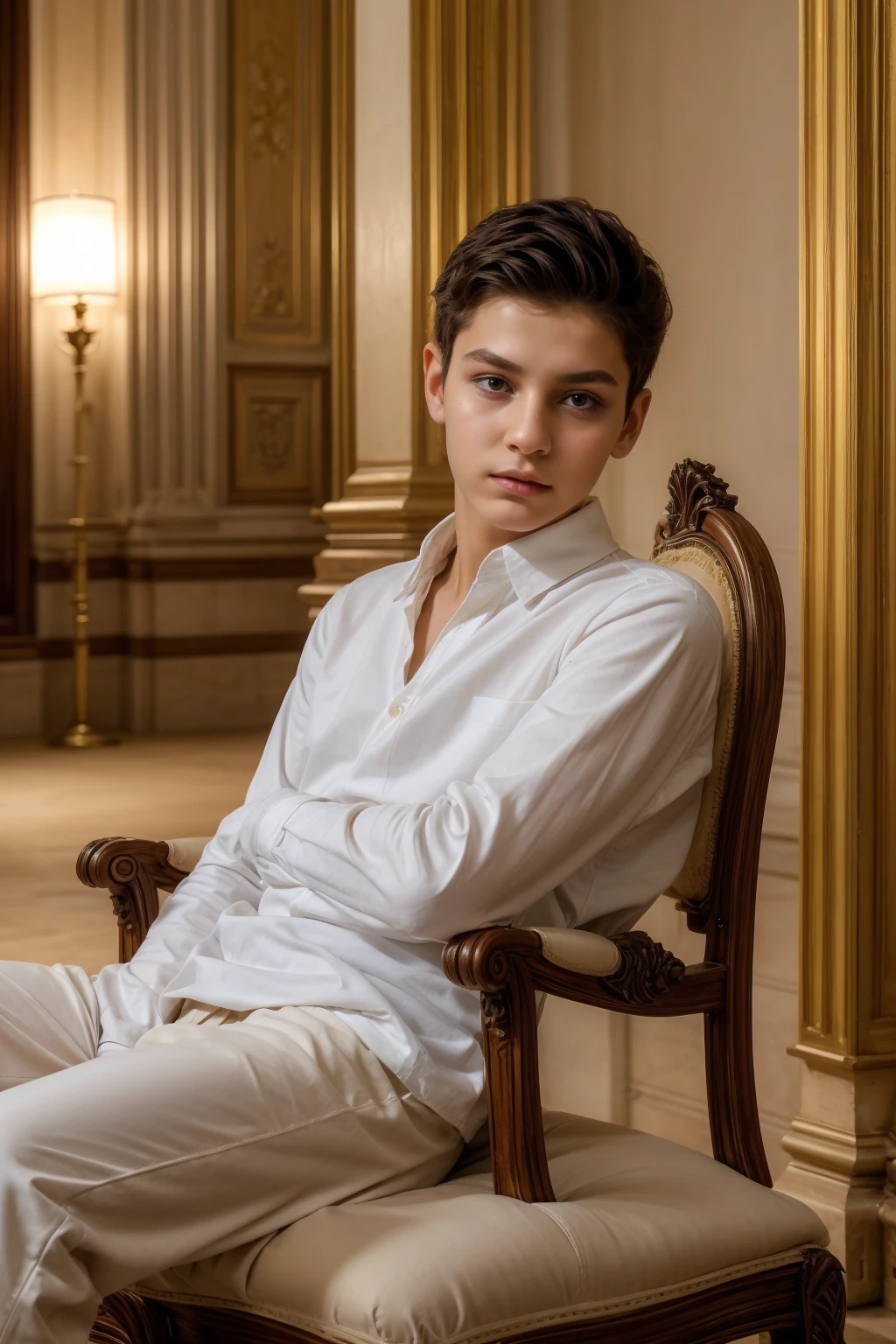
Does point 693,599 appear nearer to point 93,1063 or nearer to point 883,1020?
point 93,1063


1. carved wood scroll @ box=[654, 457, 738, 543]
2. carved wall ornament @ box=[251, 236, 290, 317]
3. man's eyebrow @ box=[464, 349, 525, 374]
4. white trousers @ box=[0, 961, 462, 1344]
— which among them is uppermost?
carved wall ornament @ box=[251, 236, 290, 317]

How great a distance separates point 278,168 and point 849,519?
20.4ft

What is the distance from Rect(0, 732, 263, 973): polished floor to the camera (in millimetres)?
3824

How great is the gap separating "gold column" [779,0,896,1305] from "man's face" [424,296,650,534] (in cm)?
60

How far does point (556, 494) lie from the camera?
1.50 meters

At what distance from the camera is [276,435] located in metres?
7.83

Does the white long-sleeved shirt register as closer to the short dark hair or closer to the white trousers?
the white trousers

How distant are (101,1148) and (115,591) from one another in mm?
6538

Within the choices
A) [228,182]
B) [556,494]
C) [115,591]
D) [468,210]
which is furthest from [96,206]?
[556,494]

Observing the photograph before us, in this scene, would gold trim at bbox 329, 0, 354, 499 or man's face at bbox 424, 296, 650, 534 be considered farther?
gold trim at bbox 329, 0, 354, 499

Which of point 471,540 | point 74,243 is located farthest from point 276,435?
point 471,540

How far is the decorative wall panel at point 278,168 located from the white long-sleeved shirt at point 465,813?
637cm

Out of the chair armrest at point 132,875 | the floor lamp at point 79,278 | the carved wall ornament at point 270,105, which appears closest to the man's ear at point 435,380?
the chair armrest at point 132,875

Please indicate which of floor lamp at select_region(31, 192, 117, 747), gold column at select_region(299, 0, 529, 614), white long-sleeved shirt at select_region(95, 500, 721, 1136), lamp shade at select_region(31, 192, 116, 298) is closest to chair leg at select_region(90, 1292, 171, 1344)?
white long-sleeved shirt at select_region(95, 500, 721, 1136)
